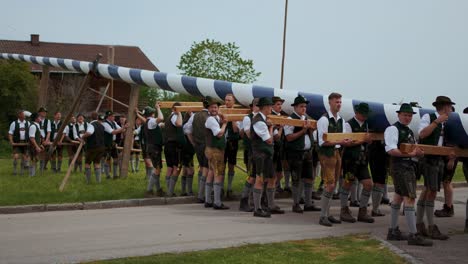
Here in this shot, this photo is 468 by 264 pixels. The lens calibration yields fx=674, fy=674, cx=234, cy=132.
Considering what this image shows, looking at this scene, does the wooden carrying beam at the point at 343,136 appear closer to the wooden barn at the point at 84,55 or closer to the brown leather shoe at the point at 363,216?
the brown leather shoe at the point at 363,216

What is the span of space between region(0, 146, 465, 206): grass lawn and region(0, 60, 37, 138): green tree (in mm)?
19975

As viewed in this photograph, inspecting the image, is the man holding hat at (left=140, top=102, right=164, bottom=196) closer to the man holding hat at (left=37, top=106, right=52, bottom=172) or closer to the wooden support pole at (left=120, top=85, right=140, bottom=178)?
the wooden support pole at (left=120, top=85, right=140, bottom=178)

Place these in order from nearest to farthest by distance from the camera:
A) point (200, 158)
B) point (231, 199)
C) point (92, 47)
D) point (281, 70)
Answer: point (200, 158) < point (231, 199) < point (281, 70) < point (92, 47)

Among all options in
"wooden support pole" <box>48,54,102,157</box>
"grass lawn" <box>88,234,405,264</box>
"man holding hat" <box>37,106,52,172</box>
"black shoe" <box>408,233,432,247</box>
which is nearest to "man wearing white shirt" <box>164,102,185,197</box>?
"wooden support pole" <box>48,54,102,157</box>

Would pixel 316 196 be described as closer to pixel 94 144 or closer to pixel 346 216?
pixel 346 216

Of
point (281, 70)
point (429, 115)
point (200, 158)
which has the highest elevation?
point (281, 70)

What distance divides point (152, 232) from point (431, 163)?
3900mm

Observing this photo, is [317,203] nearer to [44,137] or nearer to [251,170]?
[251,170]

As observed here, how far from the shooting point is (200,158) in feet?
42.0

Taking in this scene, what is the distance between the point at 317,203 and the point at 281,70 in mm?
16298

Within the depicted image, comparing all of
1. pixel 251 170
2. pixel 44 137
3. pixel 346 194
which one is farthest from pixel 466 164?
pixel 44 137

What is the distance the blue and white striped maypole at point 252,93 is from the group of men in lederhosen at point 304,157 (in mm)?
226

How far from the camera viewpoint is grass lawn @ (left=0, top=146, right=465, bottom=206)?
12.4m

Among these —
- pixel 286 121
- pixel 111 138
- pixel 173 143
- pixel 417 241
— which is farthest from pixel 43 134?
pixel 417 241
